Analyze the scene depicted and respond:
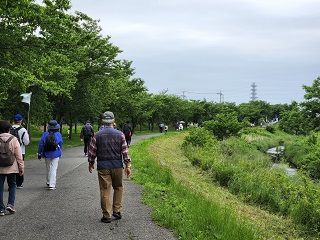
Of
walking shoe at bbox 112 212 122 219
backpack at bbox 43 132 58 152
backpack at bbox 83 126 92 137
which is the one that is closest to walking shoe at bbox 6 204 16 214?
walking shoe at bbox 112 212 122 219

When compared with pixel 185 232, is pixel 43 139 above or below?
above

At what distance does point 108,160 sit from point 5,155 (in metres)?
1.85

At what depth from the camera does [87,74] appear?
2925cm

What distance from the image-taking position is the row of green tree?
12.6m

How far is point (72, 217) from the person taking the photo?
6402 mm

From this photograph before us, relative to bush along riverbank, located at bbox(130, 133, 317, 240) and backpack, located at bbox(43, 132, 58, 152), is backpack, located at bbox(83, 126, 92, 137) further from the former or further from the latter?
backpack, located at bbox(43, 132, 58, 152)

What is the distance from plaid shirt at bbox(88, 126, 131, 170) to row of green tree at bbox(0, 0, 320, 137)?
3266mm

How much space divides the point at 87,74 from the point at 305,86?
2684 centimetres

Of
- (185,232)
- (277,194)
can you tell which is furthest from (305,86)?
(185,232)

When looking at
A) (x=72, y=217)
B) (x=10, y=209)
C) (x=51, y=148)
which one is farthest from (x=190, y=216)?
(x=51, y=148)

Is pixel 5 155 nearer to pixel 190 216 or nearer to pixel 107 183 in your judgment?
pixel 107 183

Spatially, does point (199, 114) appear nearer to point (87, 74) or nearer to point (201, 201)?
point (87, 74)

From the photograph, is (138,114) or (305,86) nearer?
(305,86)

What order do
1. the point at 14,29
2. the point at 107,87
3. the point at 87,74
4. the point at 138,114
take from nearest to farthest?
the point at 14,29 → the point at 87,74 → the point at 107,87 → the point at 138,114
